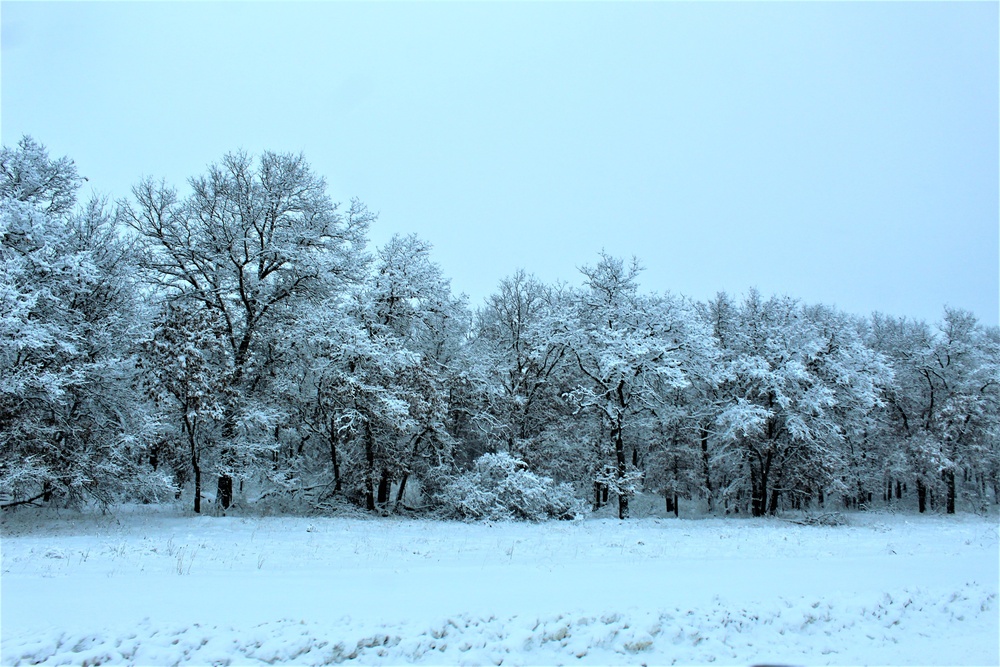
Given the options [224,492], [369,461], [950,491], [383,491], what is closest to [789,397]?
[950,491]

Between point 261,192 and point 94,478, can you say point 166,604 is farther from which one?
point 261,192

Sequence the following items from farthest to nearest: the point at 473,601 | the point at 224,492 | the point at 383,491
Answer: the point at 383,491 < the point at 224,492 < the point at 473,601

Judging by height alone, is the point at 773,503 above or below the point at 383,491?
below

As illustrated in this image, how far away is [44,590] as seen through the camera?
8891mm

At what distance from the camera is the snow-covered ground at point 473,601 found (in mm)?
6945

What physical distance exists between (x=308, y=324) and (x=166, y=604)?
50.0 ft

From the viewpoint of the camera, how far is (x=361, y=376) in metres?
22.4

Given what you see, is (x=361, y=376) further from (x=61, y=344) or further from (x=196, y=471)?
(x=61, y=344)

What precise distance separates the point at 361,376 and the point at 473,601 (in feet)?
48.1

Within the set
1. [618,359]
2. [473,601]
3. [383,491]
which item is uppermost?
[618,359]

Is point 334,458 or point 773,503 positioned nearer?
point 334,458

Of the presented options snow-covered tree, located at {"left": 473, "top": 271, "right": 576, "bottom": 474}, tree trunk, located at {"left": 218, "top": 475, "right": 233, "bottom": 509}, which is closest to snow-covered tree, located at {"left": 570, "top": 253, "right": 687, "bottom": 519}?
snow-covered tree, located at {"left": 473, "top": 271, "right": 576, "bottom": 474}

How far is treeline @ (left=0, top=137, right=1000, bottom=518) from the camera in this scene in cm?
1762

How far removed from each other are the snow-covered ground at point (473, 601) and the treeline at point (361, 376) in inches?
182
